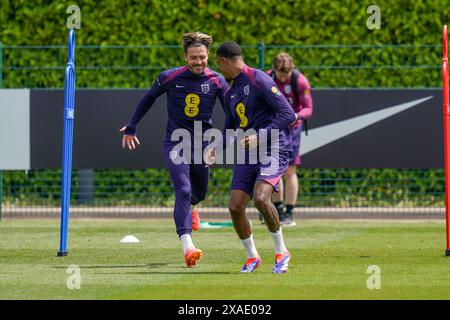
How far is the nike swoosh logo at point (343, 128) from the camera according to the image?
16.9 meters

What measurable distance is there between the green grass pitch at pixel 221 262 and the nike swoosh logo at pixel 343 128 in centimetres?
109

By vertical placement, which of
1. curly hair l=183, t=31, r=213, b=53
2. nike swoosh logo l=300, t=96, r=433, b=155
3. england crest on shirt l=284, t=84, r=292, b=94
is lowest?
nike swoosh logo l=300, t=96, r=433, b=155

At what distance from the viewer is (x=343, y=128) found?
16.9m

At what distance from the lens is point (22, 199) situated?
59.8 ft

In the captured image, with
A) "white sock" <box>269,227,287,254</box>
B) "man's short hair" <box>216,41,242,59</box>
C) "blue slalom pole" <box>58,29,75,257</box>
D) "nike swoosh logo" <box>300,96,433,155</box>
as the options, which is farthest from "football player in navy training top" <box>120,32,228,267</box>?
"nike swoosh logo" <box>300,96,433,155</box>

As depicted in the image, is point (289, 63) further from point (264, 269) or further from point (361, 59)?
point (264, 269)

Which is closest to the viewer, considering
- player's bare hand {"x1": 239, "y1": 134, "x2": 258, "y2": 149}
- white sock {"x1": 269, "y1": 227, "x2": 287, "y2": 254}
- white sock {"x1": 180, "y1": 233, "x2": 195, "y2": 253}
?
player's bare hand {"x1": 239, "y1": 134, "x2": 258, "y2": 149}

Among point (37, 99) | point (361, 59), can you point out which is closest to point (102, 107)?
point (37, 99)

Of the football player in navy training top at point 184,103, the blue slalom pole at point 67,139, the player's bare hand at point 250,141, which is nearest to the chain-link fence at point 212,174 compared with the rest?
the blue slalom pole at point 67,139

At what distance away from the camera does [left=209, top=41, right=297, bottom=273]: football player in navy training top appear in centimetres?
1022

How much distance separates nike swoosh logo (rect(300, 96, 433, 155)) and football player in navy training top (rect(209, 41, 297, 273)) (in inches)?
251

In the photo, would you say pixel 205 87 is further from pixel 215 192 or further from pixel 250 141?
pixel 215 192

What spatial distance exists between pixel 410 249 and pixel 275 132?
9.81 feet

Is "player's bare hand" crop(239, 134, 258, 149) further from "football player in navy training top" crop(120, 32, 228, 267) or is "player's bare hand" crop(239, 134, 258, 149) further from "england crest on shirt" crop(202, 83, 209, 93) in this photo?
"england crest on shirt" crop(202, 83, 209, 93)
